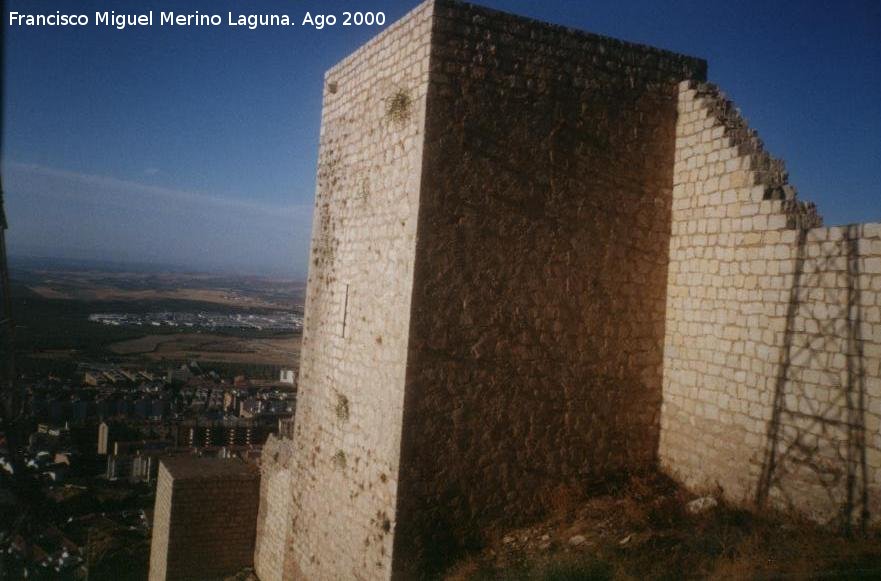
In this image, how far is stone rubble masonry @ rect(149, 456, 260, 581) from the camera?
10.4 m

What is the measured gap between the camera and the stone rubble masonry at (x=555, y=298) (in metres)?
5.41

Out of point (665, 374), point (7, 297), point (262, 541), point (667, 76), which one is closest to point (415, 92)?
point (667, 76)

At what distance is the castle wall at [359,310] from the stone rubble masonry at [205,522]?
325 centimetres

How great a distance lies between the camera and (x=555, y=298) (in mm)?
6250

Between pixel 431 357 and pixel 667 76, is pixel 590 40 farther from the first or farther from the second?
pixel 431 357

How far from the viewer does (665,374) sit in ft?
22.2

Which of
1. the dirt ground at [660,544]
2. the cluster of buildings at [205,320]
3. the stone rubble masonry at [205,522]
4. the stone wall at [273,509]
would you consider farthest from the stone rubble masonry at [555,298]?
the cluster of buildings at [205,320]

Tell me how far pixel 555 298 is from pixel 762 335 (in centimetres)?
195

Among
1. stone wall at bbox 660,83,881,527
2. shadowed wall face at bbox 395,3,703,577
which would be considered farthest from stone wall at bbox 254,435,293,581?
stone wall at bbox 660,83,881,527

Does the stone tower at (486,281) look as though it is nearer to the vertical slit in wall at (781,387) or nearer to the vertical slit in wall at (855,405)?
the vertical slit in wall at (781,387)

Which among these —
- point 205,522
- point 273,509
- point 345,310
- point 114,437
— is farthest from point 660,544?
point 114,437

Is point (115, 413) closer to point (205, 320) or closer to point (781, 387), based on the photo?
point (781, 387)

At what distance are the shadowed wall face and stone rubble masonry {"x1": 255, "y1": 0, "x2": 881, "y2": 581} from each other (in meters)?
0.02

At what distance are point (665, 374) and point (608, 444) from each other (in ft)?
3.40
